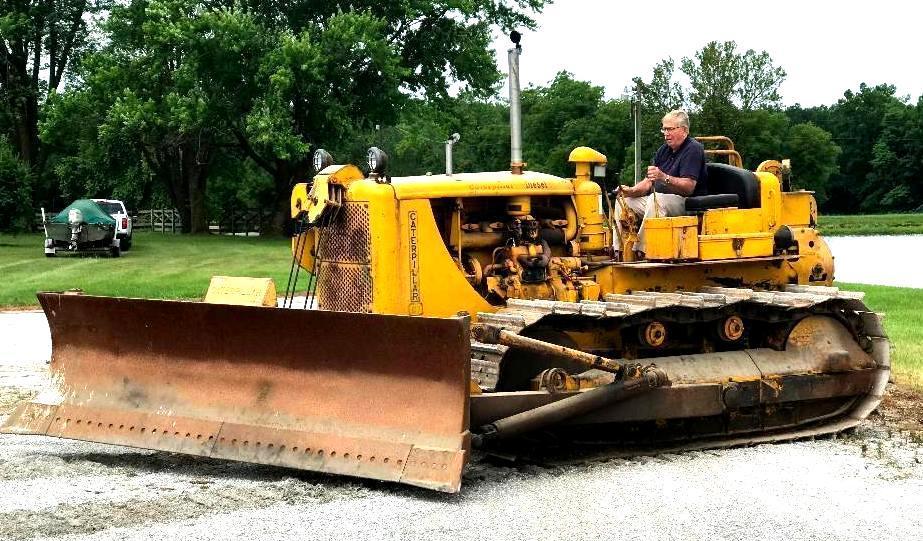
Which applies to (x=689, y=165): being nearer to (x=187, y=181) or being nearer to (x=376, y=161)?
(x=376, y=161)

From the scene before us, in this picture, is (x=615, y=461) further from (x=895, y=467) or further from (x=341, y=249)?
(x=341, y=249)

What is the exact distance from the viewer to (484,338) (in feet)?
23.6

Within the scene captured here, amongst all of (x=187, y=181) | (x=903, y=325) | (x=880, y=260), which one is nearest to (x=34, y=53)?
(x=187, y=181)

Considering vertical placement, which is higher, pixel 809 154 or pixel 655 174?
pixel 809 154

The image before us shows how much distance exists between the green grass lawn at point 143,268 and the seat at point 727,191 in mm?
12701

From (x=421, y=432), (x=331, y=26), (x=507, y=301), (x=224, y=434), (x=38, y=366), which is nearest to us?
(x=421, y=432)

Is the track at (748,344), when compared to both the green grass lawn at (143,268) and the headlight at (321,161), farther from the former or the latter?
the green grass lawn at (143,268)

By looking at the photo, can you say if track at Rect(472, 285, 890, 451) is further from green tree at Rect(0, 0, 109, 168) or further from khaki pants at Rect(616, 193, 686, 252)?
green tree at Rect(0, 0, 109, 168)

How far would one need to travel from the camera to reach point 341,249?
27.2 ft

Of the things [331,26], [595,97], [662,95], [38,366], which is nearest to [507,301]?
[38,366]

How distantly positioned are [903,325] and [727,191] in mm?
6920

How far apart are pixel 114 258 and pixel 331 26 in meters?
9.89

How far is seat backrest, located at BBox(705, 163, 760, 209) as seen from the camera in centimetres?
918

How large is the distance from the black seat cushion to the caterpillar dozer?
0.02 metres
